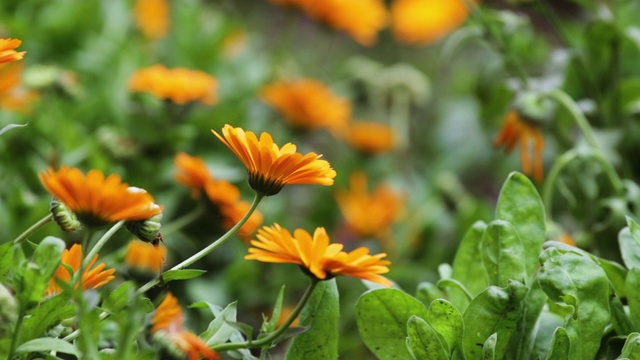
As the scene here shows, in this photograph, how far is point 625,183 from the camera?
47.7 inches

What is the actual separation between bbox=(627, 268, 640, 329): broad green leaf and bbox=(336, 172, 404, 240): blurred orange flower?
1020mm

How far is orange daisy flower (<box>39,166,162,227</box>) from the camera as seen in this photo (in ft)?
2.00

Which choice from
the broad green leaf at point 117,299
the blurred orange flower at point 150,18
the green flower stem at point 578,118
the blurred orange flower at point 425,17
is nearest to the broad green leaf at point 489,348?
the broad green leaf at point 117,299

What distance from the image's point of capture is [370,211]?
181 centimetres

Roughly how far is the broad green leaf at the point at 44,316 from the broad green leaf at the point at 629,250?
0.48 meters

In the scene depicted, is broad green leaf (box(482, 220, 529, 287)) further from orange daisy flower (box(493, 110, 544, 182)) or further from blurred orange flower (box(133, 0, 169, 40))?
blurred orange flower (box(133, 0, 169, 40))

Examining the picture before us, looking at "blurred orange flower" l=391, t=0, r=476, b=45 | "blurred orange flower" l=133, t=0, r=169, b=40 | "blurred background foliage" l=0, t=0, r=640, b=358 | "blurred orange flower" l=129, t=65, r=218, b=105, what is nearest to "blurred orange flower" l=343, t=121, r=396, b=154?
"blurred background foliage" l=0, t=0, r=640, b=358

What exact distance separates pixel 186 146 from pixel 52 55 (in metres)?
0.47

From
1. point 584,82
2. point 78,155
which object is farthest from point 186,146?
point 584,82

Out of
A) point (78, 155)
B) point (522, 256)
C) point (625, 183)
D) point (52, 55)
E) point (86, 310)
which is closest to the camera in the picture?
point (86, 310)

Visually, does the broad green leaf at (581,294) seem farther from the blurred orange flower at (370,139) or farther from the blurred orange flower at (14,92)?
the blurred orange flower at (370,139)

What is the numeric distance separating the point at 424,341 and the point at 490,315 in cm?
7

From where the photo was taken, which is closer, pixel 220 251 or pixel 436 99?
pixel 220 251

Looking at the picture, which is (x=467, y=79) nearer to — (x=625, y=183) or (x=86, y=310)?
(x=625, y=183)
